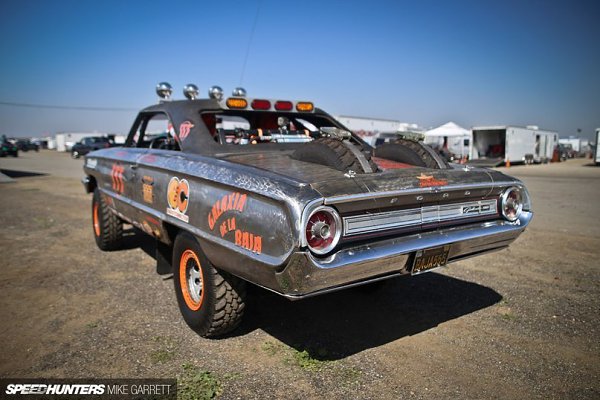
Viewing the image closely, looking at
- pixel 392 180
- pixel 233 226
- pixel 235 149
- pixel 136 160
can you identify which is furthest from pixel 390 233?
pixel 136 160

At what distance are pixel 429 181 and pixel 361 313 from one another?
4.42 ft

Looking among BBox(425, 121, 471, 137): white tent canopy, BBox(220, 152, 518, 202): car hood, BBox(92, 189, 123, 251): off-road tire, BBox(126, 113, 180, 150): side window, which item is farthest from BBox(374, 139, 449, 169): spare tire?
BBox(425, 121, 471, 137): white tent canopy

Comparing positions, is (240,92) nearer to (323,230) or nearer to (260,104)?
(260,104)

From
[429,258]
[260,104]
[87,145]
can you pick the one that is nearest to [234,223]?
[429,258]

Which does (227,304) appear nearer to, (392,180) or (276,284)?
(276,284)

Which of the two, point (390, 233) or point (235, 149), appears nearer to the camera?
point (390, 233)

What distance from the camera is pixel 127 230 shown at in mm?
6410

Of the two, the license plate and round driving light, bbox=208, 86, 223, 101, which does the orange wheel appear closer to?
the license plate

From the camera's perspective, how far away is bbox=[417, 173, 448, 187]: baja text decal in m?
2.69

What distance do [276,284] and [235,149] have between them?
1.51 meters

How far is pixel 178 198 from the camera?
125 inches

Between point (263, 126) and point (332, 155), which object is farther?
point (263, 126)

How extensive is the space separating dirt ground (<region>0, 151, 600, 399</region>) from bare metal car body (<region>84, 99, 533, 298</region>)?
623mm

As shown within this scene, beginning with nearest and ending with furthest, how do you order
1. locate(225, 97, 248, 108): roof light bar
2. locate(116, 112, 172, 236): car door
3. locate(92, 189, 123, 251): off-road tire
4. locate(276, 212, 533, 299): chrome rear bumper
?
locate(276, 212, 533, 299): chrome rear bumper
locate(116, 112, 172, 236): car door
locate(225, 97, 248, 108): roof light bar
locate(92, 189, 123, 251): off-road tire
